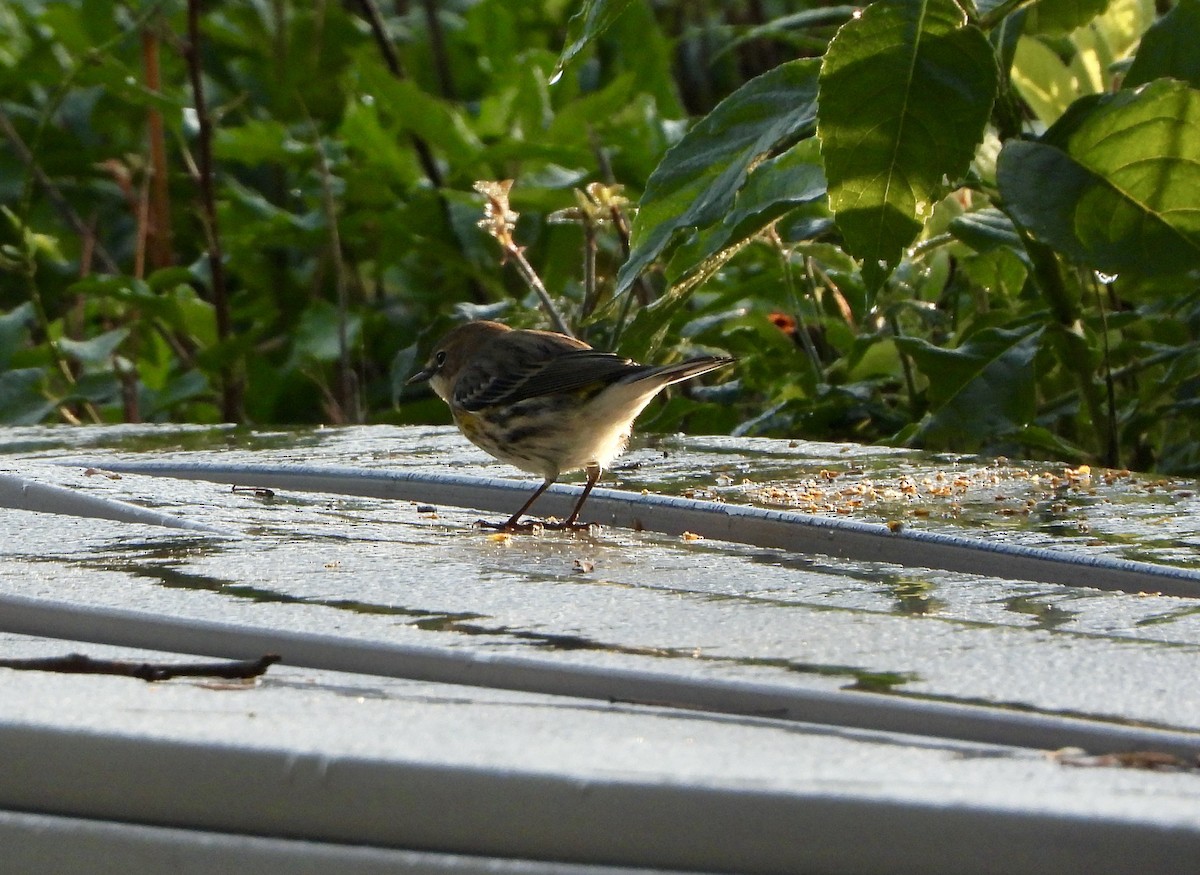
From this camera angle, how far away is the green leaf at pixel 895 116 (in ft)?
7.77

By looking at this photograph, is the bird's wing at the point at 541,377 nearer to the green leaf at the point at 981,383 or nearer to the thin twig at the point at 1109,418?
the green leaf at the point at 981,383

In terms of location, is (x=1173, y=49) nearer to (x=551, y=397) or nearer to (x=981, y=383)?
(x=981, y=383)

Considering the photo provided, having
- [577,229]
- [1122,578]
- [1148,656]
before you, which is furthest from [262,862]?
[577,229]

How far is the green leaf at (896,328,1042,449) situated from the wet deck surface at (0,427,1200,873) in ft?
2.34

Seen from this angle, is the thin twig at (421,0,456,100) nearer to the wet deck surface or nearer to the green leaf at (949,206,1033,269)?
the green leaf at (949,206,1033,269)

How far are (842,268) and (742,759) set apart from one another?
2.99 meters

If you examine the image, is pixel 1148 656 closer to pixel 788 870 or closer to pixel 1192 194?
pixel 788 870

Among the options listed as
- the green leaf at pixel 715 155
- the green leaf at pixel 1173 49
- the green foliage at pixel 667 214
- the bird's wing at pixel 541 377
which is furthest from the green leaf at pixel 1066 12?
the bird's wing at pixel 541 377

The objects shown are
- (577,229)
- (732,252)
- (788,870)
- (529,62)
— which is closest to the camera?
(788,870)

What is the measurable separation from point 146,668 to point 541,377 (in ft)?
8.17

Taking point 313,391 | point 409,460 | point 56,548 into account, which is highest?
point 56,548

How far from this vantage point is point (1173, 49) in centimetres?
287

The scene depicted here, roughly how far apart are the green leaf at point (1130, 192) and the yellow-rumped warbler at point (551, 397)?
0.75 m

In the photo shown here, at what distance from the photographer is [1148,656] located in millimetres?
1361
